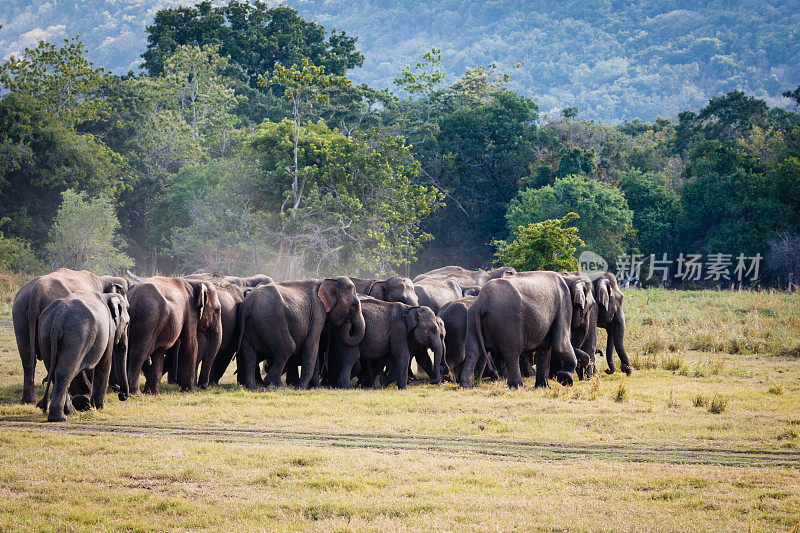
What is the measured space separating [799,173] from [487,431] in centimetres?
3398

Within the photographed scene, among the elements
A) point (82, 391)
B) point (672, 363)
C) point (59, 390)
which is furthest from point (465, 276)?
point (59, 390)

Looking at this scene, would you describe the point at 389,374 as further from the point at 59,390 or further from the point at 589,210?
the point at 589,210

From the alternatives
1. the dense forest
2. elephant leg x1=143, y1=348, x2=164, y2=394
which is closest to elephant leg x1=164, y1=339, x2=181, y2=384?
elephant leg x1=143, y1=348, x2=164, y2=394

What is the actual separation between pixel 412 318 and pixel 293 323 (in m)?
2.09

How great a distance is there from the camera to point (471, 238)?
50938mm

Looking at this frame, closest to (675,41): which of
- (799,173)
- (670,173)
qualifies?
(670,173)

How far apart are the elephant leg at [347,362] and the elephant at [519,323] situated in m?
1.97

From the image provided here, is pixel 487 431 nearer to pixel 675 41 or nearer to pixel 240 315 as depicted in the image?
pixel 240 315

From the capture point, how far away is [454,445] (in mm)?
9344

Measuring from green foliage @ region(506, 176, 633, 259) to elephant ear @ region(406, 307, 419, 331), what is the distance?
26.7 m

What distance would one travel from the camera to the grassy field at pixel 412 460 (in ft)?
21.9

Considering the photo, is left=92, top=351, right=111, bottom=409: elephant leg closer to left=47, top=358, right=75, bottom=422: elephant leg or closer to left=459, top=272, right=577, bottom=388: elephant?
left=47, top=358, right=75, bottom=422: elephant leg

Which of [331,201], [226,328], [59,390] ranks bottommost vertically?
[59,390]

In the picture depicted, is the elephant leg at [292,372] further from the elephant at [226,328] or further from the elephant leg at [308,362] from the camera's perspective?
→ the elephant at [226,328]
